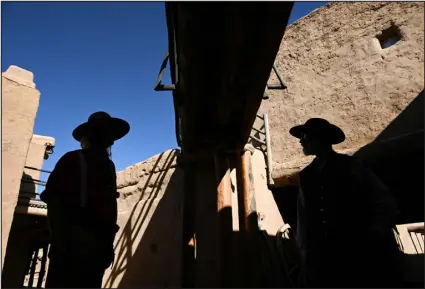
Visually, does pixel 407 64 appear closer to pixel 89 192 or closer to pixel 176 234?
pixel 176 234

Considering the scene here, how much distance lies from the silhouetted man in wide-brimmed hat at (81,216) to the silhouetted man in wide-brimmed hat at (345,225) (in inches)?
55.9

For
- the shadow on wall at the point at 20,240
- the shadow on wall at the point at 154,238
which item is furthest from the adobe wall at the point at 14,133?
the shadow on wall at the point at 20,240

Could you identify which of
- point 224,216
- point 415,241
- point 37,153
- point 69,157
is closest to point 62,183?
point 69,157

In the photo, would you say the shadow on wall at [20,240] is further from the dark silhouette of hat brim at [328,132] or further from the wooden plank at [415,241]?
the wooden plank at [415,241]

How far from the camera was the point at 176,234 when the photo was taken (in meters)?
4.48

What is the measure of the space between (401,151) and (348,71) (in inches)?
73.4

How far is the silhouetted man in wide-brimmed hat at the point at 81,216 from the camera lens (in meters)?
1.82

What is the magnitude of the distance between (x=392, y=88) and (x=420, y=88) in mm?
361

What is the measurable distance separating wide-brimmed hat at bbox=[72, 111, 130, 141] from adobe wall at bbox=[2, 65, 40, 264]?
1545 mm

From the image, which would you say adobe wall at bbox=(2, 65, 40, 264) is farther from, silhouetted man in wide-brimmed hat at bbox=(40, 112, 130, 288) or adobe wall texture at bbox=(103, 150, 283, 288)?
adobe wall texture at bbox=(103, 150, 283, 288)

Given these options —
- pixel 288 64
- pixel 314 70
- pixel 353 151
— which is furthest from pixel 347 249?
pixel 288 64

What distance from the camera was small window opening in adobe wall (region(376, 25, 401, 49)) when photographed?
4.85 metres

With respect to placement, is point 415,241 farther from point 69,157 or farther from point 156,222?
point 69,157

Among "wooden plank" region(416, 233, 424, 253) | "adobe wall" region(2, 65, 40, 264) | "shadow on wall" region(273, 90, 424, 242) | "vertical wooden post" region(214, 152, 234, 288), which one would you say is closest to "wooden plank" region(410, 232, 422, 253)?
"wooden plank" region(416, 233, 424, 253)
